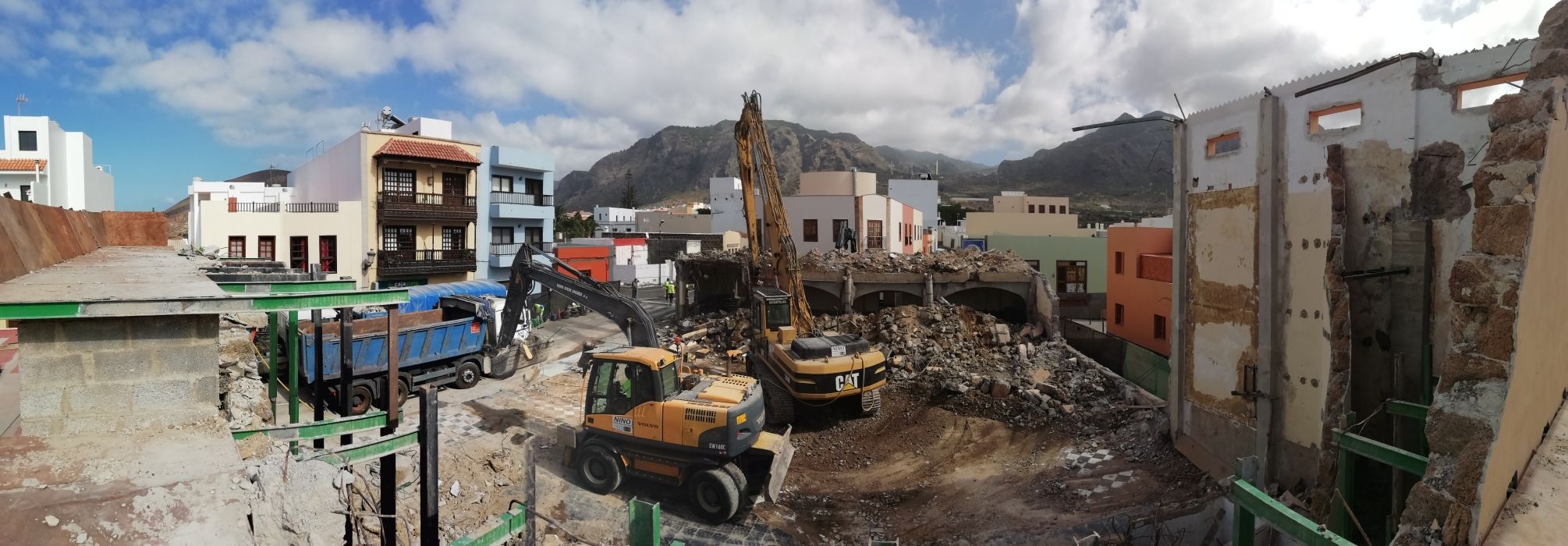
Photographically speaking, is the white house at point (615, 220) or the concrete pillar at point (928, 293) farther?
the white house at point (615, 220)

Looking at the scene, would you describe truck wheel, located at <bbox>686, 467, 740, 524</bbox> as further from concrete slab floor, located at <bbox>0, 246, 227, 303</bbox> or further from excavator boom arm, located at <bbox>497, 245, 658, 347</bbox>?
concrete slab floor, located at <bbox>0, 246, 227, 303</bbox>

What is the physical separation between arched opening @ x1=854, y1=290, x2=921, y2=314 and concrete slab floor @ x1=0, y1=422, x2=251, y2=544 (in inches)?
782

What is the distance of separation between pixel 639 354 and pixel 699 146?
181 m

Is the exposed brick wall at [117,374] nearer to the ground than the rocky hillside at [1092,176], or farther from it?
nearer to the ground

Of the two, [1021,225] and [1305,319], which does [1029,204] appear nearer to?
[1021,225]

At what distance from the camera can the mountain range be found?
127275 millimetres

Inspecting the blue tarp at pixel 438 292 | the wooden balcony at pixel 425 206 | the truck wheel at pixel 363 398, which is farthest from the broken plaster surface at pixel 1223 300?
the wooden balcony at pixel 425 206

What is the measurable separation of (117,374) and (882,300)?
66.8 feet

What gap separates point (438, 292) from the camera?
17781 mm

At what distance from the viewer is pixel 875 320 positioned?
804 inches

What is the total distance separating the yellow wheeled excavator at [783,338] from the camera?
12719 mm

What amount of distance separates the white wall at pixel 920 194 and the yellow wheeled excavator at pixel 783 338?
32.9 metres

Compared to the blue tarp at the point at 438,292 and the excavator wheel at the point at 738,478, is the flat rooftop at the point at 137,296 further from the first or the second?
the blue tarp at the point at 438,292

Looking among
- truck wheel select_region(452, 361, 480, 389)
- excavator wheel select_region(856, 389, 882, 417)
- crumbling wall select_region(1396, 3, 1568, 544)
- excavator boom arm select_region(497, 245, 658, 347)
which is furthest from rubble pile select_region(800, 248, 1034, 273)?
crumbling wall select_region(1396, 3, 1568, 544)
